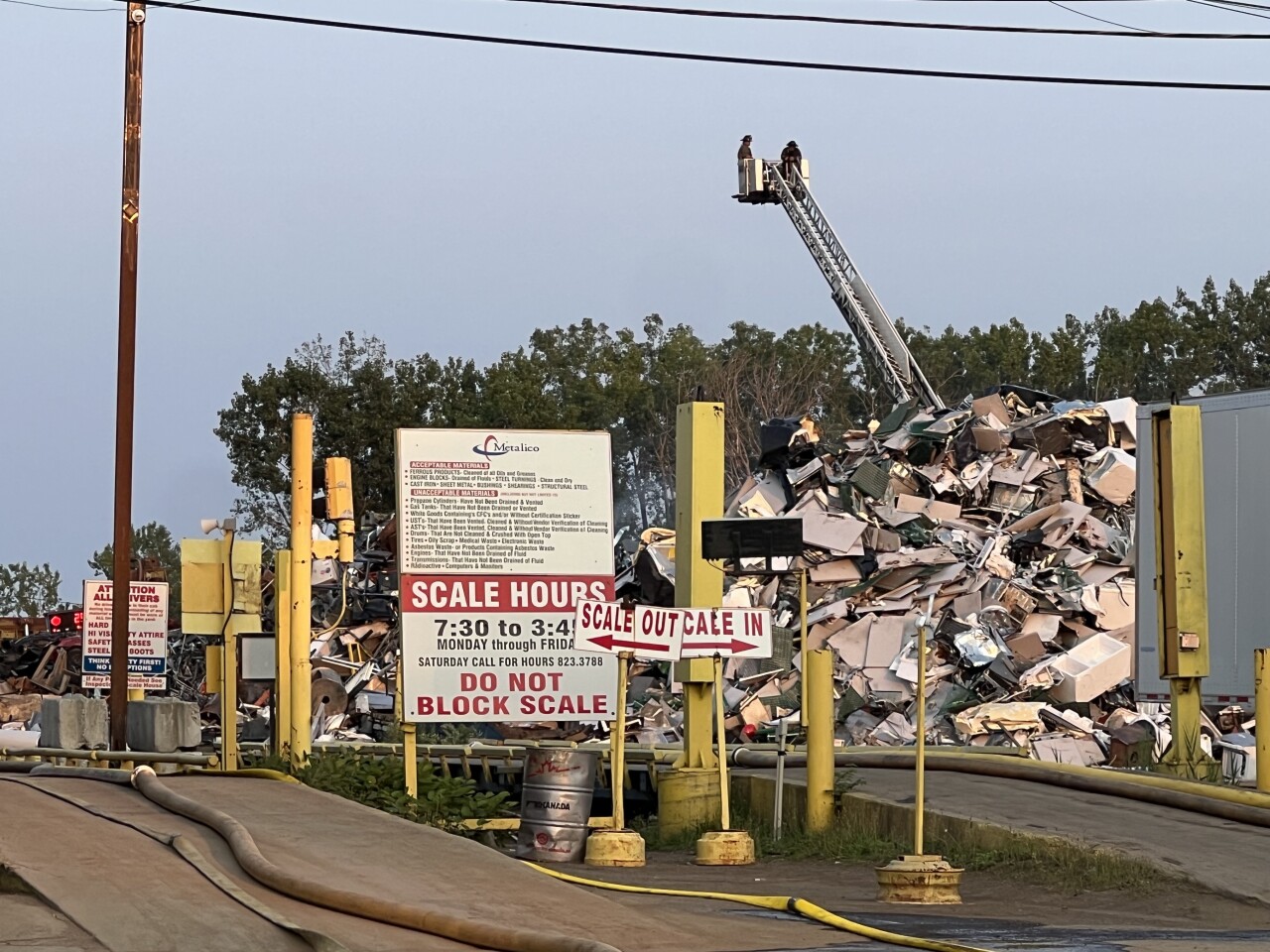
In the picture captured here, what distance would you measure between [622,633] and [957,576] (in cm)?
1789

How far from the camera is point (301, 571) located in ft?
55.8

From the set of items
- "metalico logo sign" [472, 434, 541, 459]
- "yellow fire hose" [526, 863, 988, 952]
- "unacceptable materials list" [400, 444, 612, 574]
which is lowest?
"yellow fire hose" [526, 863, 988, 952]

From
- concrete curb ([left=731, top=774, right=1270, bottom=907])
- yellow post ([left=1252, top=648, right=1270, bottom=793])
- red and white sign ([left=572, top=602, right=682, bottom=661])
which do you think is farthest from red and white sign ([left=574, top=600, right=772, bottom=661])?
yellow post ([left=1252, top=648, right=1270, bottom=793])

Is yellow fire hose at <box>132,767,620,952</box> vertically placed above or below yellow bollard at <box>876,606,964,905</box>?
above

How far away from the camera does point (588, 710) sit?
613 inches

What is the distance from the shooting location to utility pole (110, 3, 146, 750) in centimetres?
2442

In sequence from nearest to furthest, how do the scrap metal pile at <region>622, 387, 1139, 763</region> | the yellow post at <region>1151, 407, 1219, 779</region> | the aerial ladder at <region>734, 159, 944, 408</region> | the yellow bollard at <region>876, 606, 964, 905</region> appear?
the yellow bollard at <region>876, 606, 964, 905</region>, the yellow post at <region>1151, 407, 1219, 779</region>, the scrap metal pile at <region>622, 387, 1139, 763</region>, the aerial ladder at <region>734, 159, 944, 408</region>

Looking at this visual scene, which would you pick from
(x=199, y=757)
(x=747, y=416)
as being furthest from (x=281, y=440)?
(x=199, y=757)

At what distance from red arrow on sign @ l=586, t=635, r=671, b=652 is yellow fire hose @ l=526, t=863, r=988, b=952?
2.40 m

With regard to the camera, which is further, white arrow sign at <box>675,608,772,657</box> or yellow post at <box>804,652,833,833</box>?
yellow post at <box>804,652,833,833</box>

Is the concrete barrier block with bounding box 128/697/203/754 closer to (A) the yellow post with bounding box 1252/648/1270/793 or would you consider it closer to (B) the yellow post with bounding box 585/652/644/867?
(B) the yellow post with bounding box 585/652/644/867

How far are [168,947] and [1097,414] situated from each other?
30313 millimetres

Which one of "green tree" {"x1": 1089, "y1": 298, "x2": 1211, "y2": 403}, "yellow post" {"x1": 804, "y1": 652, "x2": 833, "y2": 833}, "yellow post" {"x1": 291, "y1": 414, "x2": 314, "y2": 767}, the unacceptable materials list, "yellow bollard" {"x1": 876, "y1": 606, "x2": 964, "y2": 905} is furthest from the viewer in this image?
"green tree" {"x1": 1089, "y1": 298, "x2": 1211, "y2": 403}

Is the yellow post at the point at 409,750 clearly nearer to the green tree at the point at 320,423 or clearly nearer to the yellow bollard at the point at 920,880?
the yellow bollard at the point at 920,880
